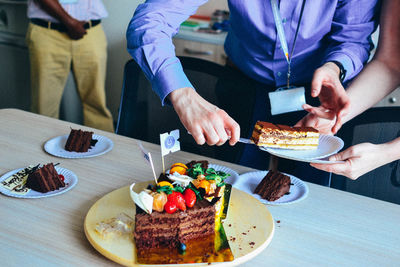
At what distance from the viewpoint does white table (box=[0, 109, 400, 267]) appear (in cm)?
101

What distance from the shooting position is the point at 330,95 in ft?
4.93

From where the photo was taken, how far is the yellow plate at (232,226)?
98 centimetres

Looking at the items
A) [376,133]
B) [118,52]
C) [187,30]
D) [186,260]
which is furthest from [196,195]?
[118,52]

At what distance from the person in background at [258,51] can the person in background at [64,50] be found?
177 centimetres

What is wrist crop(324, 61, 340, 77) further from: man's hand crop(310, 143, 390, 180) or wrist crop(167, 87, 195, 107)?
wrist crop(167, 87, 195, 107)

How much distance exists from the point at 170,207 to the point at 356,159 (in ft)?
1.85

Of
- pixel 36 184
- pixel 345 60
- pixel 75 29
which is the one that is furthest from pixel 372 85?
pixel 75 29

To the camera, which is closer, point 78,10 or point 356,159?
point 356,159

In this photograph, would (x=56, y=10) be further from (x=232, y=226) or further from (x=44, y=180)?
(x=232, y=226)

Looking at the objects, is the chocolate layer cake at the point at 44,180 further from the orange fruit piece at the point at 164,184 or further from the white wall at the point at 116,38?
the white wall at the point at 116,38

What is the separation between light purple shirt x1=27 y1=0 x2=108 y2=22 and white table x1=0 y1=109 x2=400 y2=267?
1886mm

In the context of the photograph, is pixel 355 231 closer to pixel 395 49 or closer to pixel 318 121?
pixel 318 121

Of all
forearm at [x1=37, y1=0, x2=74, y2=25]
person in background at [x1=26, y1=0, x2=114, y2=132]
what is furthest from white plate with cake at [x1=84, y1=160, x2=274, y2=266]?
person in background at [x1=26, y1=0, x2=114, y2=132]

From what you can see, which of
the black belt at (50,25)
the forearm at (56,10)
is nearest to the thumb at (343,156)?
the forearm at (56,10)
